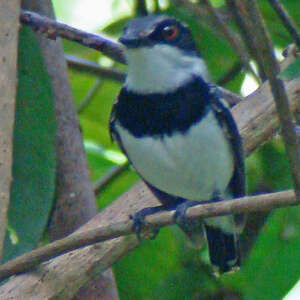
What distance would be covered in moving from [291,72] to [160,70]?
1054 millimetres

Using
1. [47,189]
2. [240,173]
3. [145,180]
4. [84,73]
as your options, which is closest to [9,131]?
[47,189]

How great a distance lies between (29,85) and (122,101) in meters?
0.39

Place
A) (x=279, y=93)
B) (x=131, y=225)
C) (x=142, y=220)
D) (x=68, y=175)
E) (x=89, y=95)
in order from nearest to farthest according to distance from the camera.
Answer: (x=279, y=93), (x=131, y=225), (x=142, y=220), (x=68, y=175), (x=89, y=95)

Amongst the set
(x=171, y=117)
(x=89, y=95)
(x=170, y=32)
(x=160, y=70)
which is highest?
(x=170, y=32)

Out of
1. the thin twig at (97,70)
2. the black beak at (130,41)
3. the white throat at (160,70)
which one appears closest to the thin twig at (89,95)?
the thin twig at (97,70)

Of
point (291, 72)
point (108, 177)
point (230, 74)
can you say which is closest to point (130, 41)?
point (291, 72)

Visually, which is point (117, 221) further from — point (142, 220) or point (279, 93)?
point (279, 93)

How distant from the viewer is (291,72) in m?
1.98

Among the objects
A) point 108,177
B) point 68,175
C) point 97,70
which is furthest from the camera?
point 97,70

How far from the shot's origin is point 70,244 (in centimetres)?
229

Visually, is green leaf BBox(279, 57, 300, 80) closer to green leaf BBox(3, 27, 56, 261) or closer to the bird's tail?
green leaf BBox(3, 27, 56, 261)

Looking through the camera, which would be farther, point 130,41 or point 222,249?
point 222,249

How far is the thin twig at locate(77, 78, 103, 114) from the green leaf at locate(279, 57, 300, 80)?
7.29 feet

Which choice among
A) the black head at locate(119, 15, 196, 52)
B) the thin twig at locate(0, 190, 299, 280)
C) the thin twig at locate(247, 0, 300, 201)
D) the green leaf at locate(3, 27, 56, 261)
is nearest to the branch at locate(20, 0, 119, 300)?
the green leaf at locate(3, 27, 56, 261)
